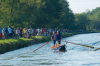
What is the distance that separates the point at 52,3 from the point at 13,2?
1122 inches

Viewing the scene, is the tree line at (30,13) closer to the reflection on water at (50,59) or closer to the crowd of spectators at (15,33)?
the crowd of spectators at (15,33)

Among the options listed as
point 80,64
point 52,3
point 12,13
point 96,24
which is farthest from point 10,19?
point 96,24

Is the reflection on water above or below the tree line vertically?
below

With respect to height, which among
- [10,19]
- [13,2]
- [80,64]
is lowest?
[80,64]

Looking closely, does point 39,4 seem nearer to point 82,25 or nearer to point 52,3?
point 52,3

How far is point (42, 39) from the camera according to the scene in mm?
47906

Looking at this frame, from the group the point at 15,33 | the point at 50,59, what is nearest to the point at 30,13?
the point at 15,33

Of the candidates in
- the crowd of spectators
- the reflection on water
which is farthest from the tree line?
the reflection on water

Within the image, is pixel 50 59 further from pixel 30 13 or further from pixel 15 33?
pixel 30 13

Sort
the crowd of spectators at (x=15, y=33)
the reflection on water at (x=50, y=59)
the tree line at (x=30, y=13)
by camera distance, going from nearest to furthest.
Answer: the reflection on water at (x=50, y=59)
the crowd of spectators at (x=15, y=33)
the tree line at (x=30, y=13)

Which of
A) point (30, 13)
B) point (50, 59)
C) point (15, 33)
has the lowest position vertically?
point (50, 59)

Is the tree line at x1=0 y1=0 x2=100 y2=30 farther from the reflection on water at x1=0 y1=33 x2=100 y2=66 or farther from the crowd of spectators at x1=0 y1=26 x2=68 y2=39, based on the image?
the reflection on water at x1=0 y1=33 x2=100 y2=66

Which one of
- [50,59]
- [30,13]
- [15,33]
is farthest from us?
[30,13]

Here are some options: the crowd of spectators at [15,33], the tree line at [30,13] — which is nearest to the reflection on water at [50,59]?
the crowd of spectators at [15,33]
